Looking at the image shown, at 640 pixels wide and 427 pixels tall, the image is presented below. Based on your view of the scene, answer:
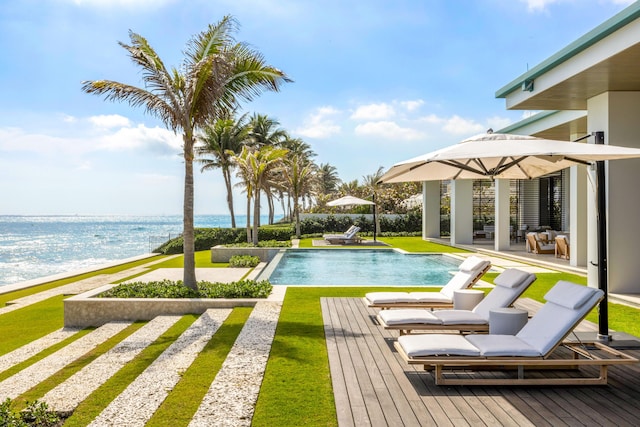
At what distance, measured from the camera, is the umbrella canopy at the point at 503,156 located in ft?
16.9

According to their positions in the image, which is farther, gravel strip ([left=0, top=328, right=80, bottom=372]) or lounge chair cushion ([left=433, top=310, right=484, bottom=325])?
gravel strip ([left=0, top=328, right=80, bottom=372])

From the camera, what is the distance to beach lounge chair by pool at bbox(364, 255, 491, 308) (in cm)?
698

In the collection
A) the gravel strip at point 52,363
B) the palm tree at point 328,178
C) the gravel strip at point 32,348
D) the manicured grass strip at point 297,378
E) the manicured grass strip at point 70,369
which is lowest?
the gravel strip at point 32,348

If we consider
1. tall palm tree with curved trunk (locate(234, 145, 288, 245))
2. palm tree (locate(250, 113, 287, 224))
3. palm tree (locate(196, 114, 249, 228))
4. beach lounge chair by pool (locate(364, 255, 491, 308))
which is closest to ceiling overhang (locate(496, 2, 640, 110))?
beach lounge chair by pool (locate(364, 255, 491, 308))

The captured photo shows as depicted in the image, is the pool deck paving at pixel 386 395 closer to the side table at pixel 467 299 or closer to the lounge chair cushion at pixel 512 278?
the side table at pixel 467 299

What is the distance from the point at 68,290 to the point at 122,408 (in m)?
8.51

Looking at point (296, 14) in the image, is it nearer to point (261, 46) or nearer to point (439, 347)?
point (261, 46)

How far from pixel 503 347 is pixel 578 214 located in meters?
9.96

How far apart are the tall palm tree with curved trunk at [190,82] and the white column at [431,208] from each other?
689 inches

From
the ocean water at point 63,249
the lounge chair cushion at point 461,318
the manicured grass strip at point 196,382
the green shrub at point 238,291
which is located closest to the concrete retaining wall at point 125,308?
the green shrub at point 238,291

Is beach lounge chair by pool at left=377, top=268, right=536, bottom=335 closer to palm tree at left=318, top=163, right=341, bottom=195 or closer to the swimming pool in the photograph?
the swimming pool

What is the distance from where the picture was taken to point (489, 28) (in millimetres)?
15719

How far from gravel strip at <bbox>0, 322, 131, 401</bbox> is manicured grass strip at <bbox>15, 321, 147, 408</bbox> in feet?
0.24

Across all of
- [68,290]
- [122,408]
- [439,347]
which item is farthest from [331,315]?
[68,290]
